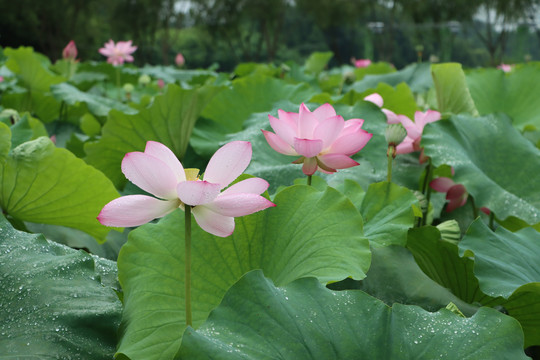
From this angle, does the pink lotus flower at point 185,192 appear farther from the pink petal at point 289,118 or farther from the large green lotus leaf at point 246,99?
the large green lotus leaf at point 246,99

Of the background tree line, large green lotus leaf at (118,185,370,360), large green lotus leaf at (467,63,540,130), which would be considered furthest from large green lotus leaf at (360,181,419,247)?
the background tree line

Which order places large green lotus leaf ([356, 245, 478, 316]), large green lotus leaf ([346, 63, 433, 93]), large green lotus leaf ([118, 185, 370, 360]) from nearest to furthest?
1. large green lotus leaf ([118, 185, 370, 360])
2. large green lotus leaf ([356, 245, 478, 316])
3. large green lotus leaf ([346, 63, 433, 93])

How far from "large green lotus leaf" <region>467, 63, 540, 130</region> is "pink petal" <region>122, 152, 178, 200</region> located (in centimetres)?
133

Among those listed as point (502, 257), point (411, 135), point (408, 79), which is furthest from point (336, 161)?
point (408, 79)

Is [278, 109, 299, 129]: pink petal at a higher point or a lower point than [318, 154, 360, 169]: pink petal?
higher

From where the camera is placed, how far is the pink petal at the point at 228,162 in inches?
23.0

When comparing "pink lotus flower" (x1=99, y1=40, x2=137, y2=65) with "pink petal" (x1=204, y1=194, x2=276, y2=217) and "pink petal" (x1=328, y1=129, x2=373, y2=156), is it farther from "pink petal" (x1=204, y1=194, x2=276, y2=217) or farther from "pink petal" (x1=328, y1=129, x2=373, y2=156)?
"pink petal" (x1=204, y1=194, x2=276, y2=217)

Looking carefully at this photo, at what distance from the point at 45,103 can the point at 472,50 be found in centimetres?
3890

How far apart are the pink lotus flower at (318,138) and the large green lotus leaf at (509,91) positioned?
1.00 meters

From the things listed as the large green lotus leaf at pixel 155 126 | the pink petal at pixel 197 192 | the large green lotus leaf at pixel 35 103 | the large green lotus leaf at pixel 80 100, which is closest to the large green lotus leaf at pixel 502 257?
the pink petal at pixel 197 192

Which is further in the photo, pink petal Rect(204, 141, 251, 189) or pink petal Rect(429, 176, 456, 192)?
pink petal Rect(429, 176, 456, 192)

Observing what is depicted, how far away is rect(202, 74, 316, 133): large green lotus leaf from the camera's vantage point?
1.52m

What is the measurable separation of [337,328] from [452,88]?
0.99m

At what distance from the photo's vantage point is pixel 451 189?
3.70 ft
